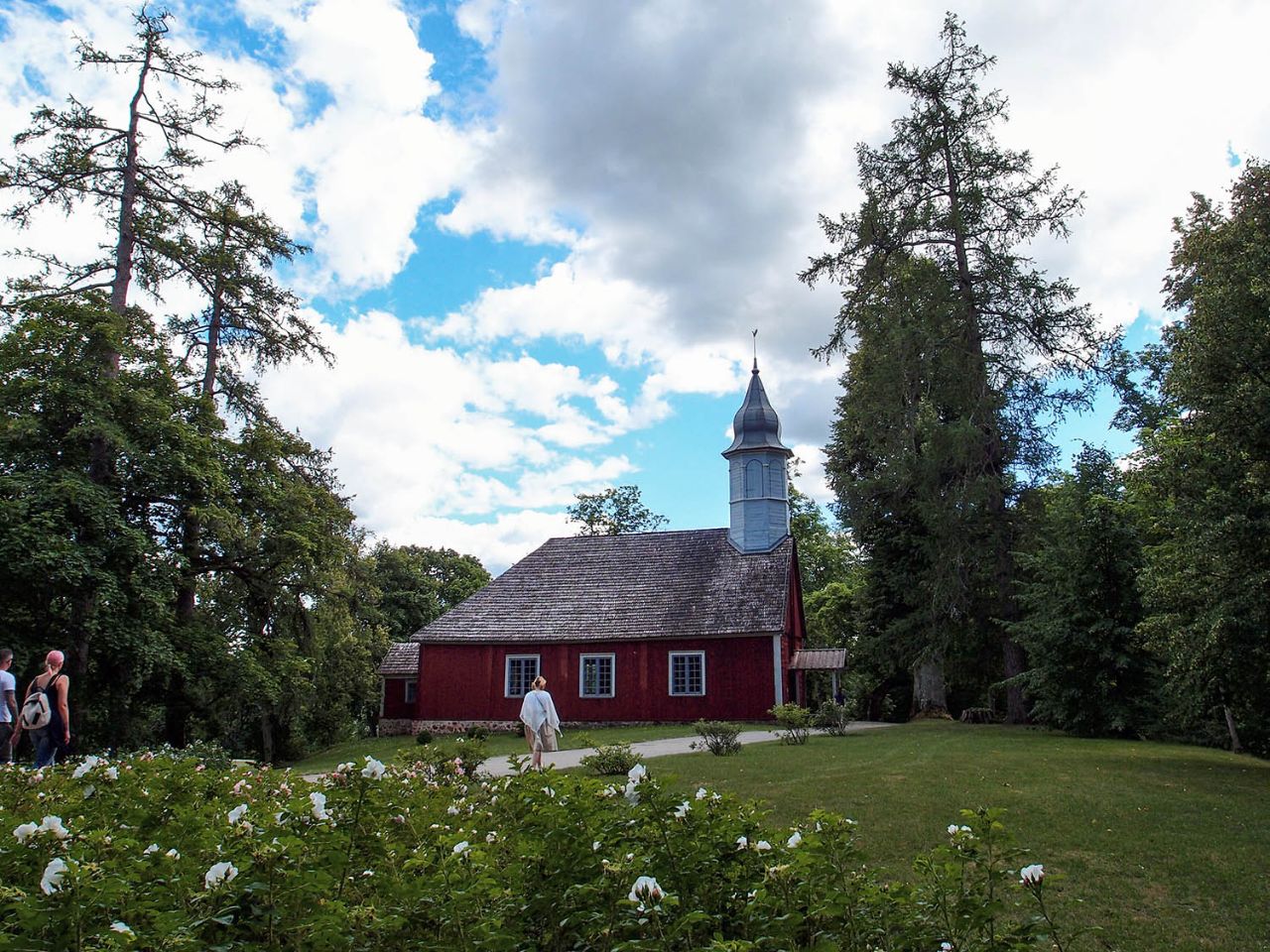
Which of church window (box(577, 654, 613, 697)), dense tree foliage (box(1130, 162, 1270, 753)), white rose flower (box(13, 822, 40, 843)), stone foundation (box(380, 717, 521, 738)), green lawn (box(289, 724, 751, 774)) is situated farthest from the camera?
church window (box(577, 654, 613, 697))

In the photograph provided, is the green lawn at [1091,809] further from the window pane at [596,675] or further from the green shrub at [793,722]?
the window pane at [596,675]

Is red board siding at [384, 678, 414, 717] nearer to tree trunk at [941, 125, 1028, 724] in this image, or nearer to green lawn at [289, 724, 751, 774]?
green lawn at [289, 724, 751, 774]

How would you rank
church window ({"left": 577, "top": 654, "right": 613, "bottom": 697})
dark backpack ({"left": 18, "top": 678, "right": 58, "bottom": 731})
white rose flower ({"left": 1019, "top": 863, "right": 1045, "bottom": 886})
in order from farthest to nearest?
church window ({"left": 577, "top": 654, "right": 613, "bottom": 697}) → dark backpack ({"left": 18, "top": 678, "right": 58, "bottom": 731}) → white rose flower ({"left": 1019, "top": 863, "right": 1045, "bottom": 886})

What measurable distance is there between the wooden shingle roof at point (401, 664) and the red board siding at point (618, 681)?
10.1 ft

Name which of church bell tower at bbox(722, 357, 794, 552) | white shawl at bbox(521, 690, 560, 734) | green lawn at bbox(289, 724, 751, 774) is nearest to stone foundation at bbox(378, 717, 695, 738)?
green lawn at bbox(289, 724, 751, 774)

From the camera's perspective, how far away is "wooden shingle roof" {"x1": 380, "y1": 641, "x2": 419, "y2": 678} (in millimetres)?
33156

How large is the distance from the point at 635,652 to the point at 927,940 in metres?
26.3

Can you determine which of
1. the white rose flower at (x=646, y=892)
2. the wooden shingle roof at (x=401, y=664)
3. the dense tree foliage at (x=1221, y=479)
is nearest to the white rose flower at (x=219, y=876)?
the white rose flower at (x=646, y=892)

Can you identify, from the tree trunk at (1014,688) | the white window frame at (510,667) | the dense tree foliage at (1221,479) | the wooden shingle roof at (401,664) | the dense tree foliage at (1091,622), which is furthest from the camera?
the wooden shingle roof at (401,664)

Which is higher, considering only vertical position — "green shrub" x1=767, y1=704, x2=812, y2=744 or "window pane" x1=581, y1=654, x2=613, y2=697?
"window pane" x1=581, y1=654, x2=613, y2=697

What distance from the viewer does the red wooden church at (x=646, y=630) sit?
2839 cm

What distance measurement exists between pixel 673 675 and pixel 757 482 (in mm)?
7762

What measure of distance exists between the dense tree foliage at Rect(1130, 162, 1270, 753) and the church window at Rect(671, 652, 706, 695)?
15163 millimetres

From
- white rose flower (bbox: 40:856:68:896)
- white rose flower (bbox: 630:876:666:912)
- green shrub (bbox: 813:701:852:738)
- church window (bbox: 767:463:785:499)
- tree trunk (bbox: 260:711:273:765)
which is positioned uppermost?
church window (bbox: 767:463:785:499)
